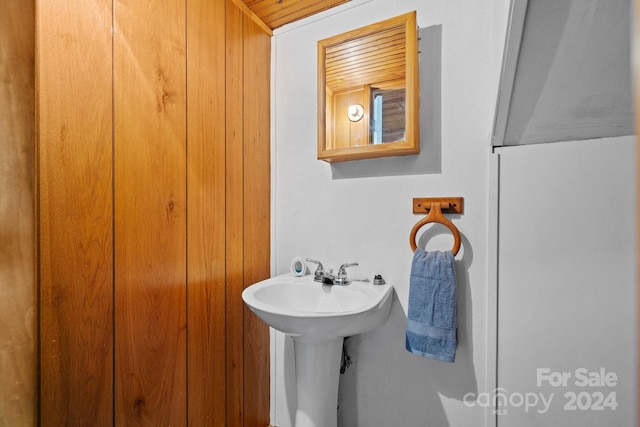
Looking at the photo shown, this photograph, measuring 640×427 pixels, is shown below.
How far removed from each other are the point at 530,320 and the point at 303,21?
1.57 m

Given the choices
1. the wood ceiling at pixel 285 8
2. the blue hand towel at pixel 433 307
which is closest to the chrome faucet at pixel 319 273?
the blue hand towel at pixel 433 307

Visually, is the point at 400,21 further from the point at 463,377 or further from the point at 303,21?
the point at 463,377

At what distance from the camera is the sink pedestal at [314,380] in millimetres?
1044

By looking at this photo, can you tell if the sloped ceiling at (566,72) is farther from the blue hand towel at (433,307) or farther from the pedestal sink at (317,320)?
the pedestal sink at (317,320)

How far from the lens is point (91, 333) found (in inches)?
29.8

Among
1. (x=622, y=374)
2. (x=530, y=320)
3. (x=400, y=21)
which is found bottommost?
(x=622, y=374)

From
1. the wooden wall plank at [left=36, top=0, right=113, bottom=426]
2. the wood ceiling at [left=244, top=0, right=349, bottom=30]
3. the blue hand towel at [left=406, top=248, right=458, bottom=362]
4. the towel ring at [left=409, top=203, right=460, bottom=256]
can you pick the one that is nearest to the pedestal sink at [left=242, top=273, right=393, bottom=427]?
the blue hand towel at [left=406, top=248, right=458, bottom=362]

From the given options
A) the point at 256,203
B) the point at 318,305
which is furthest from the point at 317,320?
the point at 256,203

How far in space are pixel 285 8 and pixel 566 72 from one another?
1158 millimetres

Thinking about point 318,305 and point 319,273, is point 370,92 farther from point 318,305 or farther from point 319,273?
point 318,305

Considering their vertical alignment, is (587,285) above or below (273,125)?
below

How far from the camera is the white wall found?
1026mm

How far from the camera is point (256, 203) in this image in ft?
4.45

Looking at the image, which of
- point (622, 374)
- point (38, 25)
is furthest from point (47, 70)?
point (622, 374)
